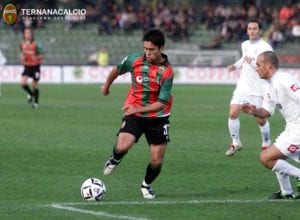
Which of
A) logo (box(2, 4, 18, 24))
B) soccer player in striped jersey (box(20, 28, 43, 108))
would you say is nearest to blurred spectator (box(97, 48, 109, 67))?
soccer player in striped jersey (box(20, 28, 43, 108))

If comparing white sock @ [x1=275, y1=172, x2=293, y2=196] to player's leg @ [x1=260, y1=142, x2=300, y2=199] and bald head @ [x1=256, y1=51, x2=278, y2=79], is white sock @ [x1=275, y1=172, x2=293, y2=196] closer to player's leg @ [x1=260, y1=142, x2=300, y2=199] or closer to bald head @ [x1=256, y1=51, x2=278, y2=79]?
player's leg @ [x1=260, y1=142, x2=300, y2=199]

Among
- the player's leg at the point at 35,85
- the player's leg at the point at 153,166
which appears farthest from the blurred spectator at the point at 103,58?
the player's leg at the point at 153,166

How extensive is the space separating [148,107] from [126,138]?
502mm

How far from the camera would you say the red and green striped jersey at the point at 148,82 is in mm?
11172

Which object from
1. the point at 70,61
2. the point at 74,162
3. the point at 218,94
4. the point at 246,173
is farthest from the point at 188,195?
the point at 70,61

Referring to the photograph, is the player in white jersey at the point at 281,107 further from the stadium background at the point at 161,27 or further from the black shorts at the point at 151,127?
the stadium background at the point at 161,27

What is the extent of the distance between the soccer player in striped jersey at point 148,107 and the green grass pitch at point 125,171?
49cm

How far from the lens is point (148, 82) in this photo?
11.3 metres

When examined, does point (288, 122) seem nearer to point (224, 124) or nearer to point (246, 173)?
point (246, 173)

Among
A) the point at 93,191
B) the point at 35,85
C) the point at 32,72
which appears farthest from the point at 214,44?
the point at 93,191

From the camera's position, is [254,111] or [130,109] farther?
[130,109]

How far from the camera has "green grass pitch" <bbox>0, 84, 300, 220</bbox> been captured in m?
10.2

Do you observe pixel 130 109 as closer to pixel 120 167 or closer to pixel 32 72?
pixel 120 167

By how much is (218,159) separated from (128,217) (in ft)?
19.5
